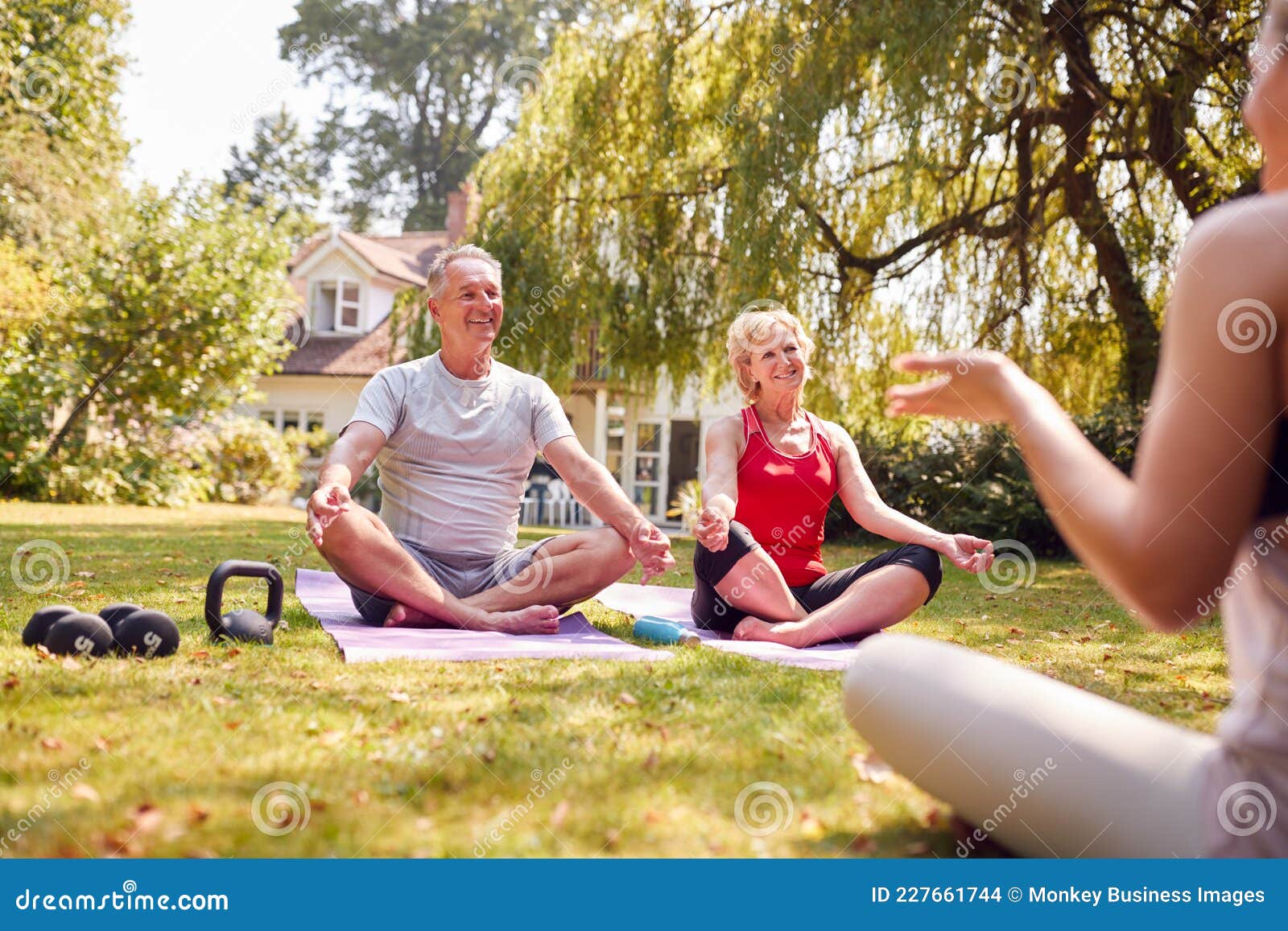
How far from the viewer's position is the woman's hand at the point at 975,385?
4.82ft

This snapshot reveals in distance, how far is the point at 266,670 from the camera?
12.0ft

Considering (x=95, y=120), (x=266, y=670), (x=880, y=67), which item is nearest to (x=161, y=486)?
A: (x=95, y=120)

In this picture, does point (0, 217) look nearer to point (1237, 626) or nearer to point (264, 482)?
point (264, 482)

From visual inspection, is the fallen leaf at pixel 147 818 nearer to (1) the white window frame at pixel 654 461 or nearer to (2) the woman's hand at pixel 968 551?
(2) the woman's hand at pixel 968 551

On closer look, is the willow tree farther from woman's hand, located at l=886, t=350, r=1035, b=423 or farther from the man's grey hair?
woman's hand, located at l=886, t=350, r=1035, b=423

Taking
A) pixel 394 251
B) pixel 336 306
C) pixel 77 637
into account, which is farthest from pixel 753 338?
pixel 394 251

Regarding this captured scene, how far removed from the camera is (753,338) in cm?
503

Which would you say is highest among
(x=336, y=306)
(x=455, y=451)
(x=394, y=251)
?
(x=394, y=251)

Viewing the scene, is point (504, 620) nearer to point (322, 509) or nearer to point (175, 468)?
point (322, 509)

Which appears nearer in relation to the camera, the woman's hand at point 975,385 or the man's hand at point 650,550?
the woman's hand at point 975,385

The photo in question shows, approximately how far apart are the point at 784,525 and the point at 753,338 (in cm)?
89

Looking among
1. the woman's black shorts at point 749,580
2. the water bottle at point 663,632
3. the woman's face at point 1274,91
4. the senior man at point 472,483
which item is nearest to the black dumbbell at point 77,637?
the senior man at point 472,483

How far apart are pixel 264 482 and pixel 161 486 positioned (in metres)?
2.81

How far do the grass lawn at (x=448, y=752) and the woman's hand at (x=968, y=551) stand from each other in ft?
1.86
